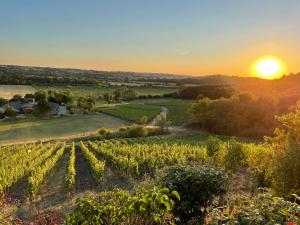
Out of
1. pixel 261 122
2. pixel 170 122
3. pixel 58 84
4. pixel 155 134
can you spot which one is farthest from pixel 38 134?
pixel 58 84

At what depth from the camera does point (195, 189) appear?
9.23 m

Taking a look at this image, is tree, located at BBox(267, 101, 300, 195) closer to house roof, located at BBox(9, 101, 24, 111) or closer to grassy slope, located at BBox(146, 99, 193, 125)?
grassy slope, located at BBox(146, 99, 193, 125)

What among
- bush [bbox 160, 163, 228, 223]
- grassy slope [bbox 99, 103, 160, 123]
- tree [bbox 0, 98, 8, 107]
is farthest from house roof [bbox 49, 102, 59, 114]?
bush [bbox 160, 163, 228, 223]

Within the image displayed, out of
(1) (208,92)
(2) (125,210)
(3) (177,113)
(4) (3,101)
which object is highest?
(2) (125,210)

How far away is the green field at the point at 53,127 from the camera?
58.8 metres

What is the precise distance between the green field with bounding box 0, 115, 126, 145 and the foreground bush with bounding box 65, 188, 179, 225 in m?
50.4

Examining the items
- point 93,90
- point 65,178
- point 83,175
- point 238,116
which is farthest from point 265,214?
point 93,90

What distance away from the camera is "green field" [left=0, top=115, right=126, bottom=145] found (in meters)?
58.8

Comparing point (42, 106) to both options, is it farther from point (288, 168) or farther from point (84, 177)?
point (288, 168)

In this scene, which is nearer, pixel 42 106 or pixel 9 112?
pixel 9 112

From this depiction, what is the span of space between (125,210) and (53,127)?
63.0 m

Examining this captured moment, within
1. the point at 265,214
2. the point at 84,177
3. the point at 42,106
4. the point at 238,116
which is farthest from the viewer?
the point at 42,106

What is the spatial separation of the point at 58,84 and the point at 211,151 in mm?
134015

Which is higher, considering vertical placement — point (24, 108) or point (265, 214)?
point (265, 214)
